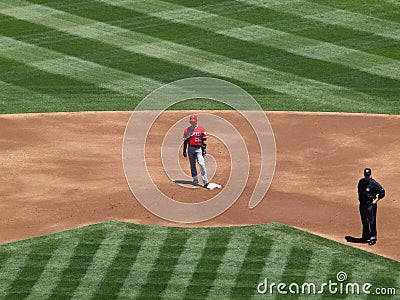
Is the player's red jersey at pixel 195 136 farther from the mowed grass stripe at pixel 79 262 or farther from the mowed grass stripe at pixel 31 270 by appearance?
the mowed grass stripe at pixel 31 270

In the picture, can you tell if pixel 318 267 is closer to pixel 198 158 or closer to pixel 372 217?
pixel 372 217

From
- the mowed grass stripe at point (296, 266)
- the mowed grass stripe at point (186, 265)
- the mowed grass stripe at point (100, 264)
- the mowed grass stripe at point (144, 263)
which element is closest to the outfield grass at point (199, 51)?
the mowed grass stripe at point (144, 263)

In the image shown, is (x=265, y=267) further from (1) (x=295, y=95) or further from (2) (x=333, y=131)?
(1) (x=295, y=95)

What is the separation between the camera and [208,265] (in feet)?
71.5

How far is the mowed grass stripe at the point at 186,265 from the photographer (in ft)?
67.7

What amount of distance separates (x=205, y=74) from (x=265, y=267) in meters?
15.0

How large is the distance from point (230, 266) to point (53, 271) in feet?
11.9

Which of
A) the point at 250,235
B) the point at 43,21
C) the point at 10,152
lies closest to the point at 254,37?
the point at 43,21

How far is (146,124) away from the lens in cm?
3125

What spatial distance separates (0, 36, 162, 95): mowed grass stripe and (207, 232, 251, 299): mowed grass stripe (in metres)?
12.2

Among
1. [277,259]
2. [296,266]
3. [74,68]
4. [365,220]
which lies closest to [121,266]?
[277,259]

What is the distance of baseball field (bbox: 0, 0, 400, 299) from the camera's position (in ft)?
70.5

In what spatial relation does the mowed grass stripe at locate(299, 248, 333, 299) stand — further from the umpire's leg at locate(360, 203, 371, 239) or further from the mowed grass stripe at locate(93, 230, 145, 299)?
the mowed grass stripe at locate(93, 230, 145, 299)

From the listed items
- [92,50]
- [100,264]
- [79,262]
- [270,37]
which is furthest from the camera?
[270,37]
